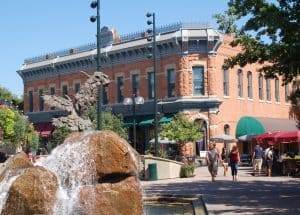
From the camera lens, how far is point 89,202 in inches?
393

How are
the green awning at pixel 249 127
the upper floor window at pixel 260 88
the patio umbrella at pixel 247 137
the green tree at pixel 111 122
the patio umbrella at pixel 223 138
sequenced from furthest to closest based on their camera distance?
the upper floor window at pixel 260 88
the green awning at pixel 249 127
the patio umbrella at pixel 247 137
the patio umbrella at pixel 223 138
the green tree at pixel 111 122

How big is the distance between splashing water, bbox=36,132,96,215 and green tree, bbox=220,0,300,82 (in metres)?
8.65

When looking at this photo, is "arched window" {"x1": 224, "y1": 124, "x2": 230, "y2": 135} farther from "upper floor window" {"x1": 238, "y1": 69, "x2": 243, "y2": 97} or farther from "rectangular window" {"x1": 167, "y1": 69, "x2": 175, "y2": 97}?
"rectangular window" {"x1": 167, "y1": 69, "x2": 175, "y2": 97}

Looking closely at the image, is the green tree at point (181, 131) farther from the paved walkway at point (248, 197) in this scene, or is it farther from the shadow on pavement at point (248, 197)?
the shadow on pavement at point (248, 197)

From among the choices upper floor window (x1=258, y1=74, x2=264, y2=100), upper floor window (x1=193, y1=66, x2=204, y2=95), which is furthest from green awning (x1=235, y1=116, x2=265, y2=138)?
upper floor window (x1=258, y1=74, x2=264, y2=100)

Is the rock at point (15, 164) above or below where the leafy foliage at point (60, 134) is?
below

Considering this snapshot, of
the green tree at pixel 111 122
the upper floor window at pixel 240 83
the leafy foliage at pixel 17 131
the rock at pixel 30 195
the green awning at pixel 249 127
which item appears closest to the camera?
the rock at pixel 30 195

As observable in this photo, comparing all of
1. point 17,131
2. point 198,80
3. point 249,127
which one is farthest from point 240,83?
point 17,131

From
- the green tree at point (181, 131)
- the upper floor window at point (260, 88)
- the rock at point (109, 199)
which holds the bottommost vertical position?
the rock at point (109, 199)

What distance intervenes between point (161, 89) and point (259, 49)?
81.0 ft

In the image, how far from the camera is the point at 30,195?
9602mm

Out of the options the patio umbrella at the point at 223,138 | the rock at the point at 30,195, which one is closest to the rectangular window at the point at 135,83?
the patio umbrella at the point at 223,138

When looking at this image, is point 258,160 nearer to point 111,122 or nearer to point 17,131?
point 111,122

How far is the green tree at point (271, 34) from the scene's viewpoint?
17.2 m
